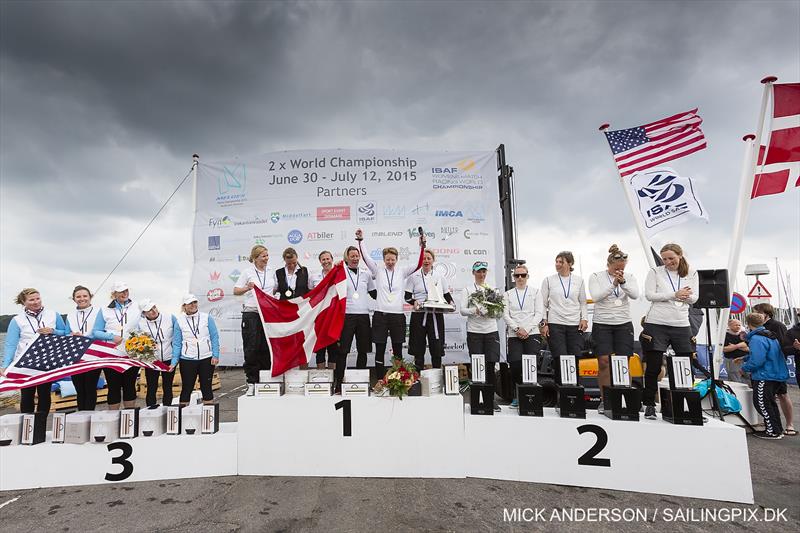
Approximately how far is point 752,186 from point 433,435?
5.26 m

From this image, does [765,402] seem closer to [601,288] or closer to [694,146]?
[601,288]

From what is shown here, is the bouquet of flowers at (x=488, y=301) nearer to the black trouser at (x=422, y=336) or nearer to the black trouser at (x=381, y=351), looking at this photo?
the black trouser at (x=422, y=336)

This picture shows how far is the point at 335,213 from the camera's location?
7504 mm

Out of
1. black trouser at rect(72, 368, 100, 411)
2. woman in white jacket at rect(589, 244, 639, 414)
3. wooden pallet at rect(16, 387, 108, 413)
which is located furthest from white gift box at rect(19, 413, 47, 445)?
woman in white jacket at rect(589, 244, 639, 414)

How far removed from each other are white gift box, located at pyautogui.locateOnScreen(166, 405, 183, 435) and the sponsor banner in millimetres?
3908

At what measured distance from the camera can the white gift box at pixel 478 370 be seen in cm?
377

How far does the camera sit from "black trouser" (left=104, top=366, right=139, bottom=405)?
4.31m

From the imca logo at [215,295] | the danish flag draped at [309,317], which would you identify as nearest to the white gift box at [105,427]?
the danish flag draped at [309,317]

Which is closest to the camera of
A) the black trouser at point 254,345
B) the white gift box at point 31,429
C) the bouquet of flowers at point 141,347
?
the white gift box at point 31,429

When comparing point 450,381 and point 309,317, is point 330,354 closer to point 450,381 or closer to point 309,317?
point 309,317

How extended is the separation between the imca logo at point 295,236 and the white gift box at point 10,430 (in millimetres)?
4492

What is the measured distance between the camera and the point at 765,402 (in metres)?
4.44

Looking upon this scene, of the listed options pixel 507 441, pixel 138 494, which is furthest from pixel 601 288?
pixel 138 494

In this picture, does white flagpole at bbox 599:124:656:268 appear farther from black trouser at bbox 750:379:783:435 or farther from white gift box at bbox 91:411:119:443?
white gift box at bbox 91:411:119:443
